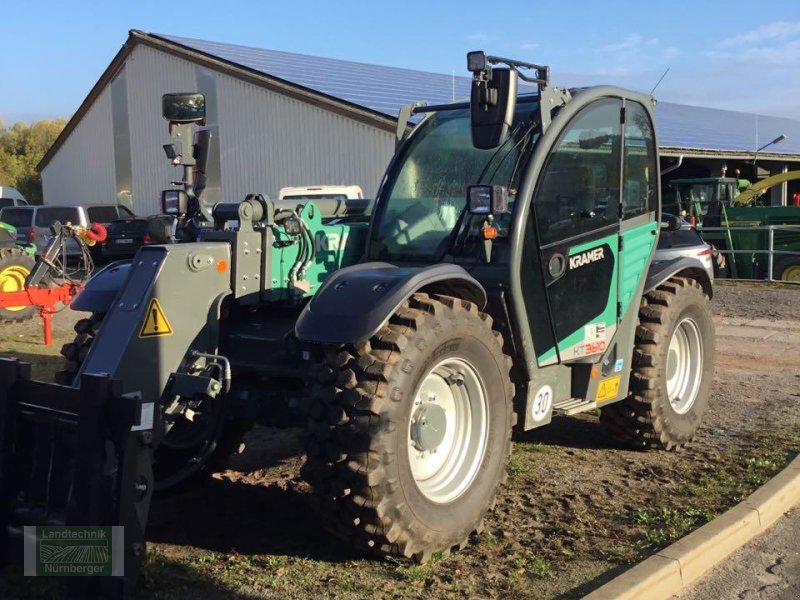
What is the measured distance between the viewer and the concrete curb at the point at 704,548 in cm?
383

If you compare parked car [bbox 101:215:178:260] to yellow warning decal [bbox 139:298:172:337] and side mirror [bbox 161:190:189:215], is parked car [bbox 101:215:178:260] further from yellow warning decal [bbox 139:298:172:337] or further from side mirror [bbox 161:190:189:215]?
yellow warning decal [bbox 139:298:172:337]

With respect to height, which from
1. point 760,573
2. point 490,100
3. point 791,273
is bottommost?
point 760,573

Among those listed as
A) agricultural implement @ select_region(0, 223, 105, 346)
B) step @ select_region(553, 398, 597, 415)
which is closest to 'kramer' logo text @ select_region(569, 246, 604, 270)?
step @ select_region(553, 398, 597, 415)

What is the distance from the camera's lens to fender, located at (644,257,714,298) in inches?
234

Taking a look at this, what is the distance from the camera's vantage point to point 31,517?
3736 millimetres

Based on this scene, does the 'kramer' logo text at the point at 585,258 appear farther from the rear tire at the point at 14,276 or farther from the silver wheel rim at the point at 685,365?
the rear tire at the point at 14,276

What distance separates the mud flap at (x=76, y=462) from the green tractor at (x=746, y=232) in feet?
49.5

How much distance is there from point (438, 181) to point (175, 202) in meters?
1.55

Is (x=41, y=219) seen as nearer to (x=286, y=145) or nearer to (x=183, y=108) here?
(x=286, y=145)

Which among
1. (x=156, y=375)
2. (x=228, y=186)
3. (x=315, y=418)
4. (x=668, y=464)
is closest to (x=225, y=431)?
(x=156, y=375)

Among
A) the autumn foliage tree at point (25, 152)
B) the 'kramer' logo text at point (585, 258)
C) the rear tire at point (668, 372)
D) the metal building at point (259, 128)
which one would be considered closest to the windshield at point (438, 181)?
the 'kramer' logo text at point (585, 258)

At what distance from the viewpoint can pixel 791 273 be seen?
17438 mm

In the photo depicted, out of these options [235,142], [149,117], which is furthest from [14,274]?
[149,117]

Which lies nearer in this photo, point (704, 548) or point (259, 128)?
point (704, 548)
